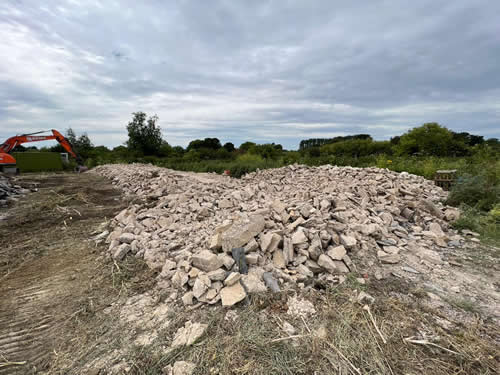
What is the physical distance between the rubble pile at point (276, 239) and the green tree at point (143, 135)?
19.3 m

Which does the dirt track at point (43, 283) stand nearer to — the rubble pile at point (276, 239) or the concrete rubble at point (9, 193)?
the rubble pile at point (276, 239)

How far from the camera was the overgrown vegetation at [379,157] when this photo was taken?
5.20m

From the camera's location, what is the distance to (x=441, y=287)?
8.77ft

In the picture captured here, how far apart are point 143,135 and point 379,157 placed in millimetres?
19725

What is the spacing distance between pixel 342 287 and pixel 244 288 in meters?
1.03

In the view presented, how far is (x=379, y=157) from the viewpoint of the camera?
35.9 feet

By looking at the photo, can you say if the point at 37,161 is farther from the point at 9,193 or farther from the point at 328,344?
the point at 328,344

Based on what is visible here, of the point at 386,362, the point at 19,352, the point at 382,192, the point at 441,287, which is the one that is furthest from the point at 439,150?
the point at 19,352

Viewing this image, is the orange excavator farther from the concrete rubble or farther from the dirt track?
the dirt track

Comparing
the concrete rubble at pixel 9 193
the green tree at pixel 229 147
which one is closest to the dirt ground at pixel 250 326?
the concrete rubble at pixel 9 193

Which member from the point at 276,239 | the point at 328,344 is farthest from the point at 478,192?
the point at 328,344

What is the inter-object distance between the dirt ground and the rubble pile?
20cm

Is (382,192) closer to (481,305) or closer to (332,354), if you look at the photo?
(481,305)

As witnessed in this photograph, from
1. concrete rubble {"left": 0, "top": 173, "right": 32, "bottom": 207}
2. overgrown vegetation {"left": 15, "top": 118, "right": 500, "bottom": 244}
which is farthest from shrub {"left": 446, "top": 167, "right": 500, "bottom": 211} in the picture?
concrete rubble {"left": 0, "top": 173, "right": 32, "bottom": 207}
